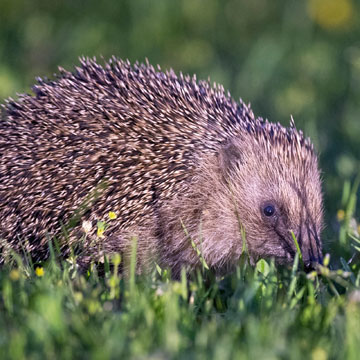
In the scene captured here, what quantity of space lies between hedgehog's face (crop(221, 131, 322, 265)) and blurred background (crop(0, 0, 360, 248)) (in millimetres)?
2407

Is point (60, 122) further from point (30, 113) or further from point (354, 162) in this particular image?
point (354, 162)

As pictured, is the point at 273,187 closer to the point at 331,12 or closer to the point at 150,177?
the point at 150,177

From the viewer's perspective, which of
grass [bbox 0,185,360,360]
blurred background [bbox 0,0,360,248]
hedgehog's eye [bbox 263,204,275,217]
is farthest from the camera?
blurred background [bbox 0,0,360,248]

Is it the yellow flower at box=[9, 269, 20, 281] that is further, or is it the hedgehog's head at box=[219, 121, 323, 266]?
the hedgehog's head at box=[219, 121, 323, 266]

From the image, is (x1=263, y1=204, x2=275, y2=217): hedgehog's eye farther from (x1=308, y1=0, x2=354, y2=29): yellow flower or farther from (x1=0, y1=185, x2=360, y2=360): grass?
(x1=308, y1=0, x2=354, y2=29): yellow flower

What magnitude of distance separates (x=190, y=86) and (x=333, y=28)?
5.20m

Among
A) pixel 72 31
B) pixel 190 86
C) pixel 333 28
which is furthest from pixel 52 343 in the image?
pixel 333 28

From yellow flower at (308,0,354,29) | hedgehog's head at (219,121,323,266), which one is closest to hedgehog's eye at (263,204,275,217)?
hedgehog's head at (219,121,323,266)

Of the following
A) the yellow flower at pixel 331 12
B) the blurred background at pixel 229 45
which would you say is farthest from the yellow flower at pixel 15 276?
the yellow flower at pixel 331 12

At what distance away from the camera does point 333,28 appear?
32.5ft

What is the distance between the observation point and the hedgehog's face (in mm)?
4727

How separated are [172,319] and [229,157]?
6.67 ft

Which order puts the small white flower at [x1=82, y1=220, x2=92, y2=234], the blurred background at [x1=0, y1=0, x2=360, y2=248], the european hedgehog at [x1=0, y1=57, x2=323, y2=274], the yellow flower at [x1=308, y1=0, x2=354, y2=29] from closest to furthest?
the small white flower at [x1=82, y1=220, x2=92, y2=234], the european hedgehog at [x1=0, y1=57, x2=323, y2=274], the blurred background at [x1=0, y1=0, x2=360, y2=248], the yellow flower at [x1=308, y1=0, x2=354, y2=29]

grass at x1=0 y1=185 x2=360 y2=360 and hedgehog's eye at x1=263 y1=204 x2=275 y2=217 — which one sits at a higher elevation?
hedgehog's eye at x1=263 y1=204 x2=275 y2=217
